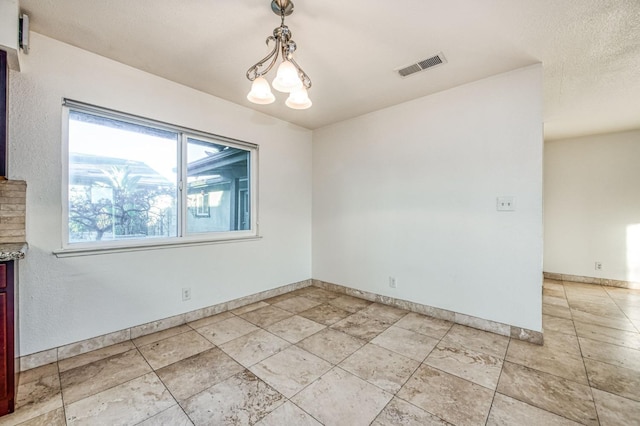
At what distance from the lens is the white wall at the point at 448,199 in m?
2.44

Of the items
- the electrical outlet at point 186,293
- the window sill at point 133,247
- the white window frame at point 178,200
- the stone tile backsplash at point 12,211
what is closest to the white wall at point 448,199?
the white window frame at point 178,200

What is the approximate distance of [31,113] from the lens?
199cm

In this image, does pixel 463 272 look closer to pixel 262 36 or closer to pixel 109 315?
pixel 262 36

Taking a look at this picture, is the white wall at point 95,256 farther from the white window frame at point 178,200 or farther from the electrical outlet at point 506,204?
the electrical outlet at point 506,204

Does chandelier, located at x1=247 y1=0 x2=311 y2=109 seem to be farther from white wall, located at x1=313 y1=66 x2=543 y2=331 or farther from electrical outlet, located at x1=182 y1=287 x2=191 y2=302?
electrical outlet, located at x1=182 y1=287 x2=191 y2=302

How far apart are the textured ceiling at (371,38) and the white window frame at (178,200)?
0.49m

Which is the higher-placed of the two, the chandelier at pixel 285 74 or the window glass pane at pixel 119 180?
the chandelier at pixel 285 74

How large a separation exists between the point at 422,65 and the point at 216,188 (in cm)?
257

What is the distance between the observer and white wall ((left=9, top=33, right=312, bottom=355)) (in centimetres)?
198

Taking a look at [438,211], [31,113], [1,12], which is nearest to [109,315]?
[31,113]

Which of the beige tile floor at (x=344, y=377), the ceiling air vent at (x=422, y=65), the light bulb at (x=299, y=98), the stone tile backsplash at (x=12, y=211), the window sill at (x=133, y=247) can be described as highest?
the ceiling air vent at (x=422, y=65)

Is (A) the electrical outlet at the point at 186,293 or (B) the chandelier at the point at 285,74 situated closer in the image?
(B) the chandelier at the point at 285,74

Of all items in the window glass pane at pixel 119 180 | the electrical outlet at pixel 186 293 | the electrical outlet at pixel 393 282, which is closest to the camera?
the window glass pane at pixel 119 180

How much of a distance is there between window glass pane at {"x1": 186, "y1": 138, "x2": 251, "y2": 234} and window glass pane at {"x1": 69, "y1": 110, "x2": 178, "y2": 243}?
185 millimetres
